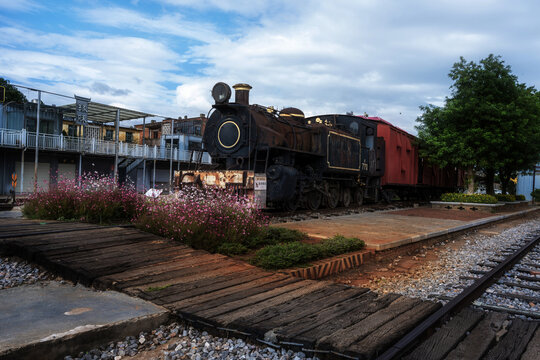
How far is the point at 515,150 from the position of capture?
63.6ft

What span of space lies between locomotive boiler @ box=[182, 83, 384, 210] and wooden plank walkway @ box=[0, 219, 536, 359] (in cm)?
513

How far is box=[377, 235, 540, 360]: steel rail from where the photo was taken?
2605 mm

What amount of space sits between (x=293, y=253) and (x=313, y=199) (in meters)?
8.78

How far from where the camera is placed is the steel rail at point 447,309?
261 centimetres

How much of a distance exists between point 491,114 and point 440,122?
2.41 meters

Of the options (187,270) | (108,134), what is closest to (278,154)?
(187,270)

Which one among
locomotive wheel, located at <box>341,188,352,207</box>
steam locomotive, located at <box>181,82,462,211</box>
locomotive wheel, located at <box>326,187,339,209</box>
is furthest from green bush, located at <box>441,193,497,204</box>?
locomotive wheel, located at <box>326,187,339,209</box>

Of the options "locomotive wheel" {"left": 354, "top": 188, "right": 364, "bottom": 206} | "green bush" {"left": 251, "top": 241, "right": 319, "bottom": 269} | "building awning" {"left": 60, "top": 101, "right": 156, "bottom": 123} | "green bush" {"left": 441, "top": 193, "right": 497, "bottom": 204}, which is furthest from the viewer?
"building awning" {"left": 60, "top": 101, "right": 156, "bottom": 123}

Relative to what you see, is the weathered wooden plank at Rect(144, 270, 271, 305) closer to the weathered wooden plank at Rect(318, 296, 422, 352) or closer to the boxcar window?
the weathered wooden plank at Rect(318, 296, 422, 352)

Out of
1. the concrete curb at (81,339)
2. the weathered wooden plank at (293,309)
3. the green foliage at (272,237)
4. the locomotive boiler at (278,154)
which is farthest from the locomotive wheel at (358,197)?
the concrete curb at (81,339)

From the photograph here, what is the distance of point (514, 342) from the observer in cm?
291

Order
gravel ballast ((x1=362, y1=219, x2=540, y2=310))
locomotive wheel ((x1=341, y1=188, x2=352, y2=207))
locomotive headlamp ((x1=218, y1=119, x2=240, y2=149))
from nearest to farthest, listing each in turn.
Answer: gravel ballast ((x1=362, y1=219, x2=540, y2=310)) < locomotive headlamp ((x1=218, y1=119, x2=240, y2=149)) < locomotive wheel ((x1=341, y1=188, x2=352, y2=207))

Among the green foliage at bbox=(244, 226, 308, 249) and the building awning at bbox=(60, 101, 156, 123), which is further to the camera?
the building awning at bbox=(60, 101, 156, 123)

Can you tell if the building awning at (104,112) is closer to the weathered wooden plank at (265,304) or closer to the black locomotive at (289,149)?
the black locomotive at (289,149)
